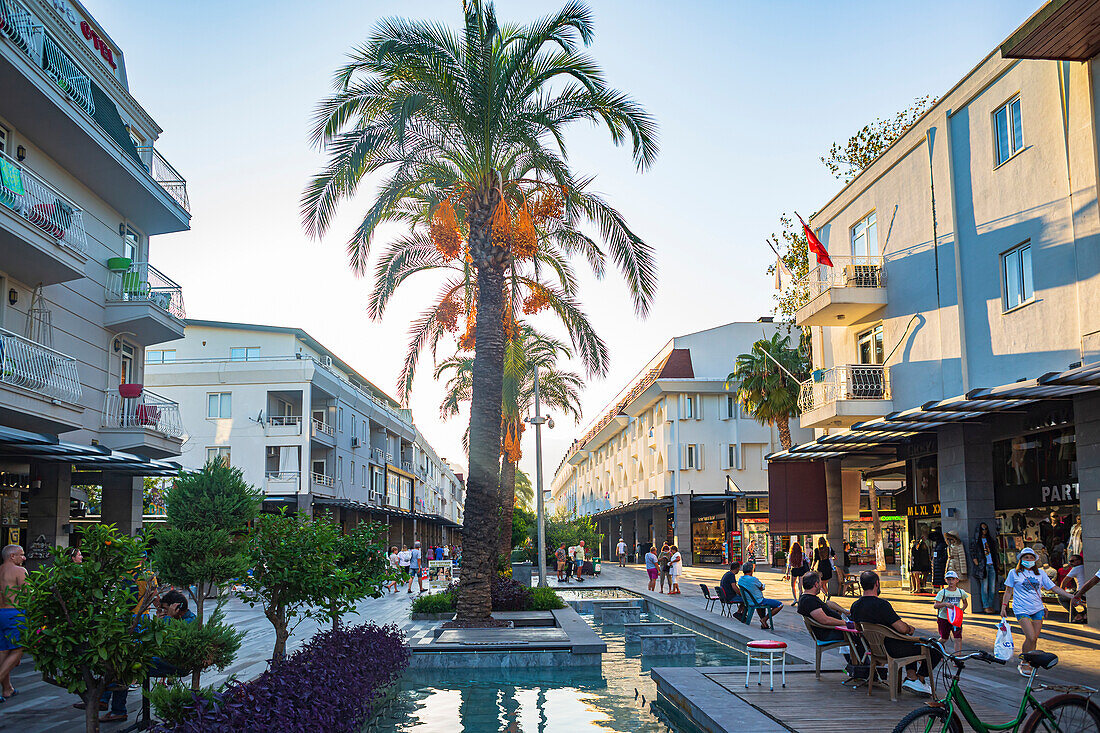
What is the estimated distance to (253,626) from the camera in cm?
2289

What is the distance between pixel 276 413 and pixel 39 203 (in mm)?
30494

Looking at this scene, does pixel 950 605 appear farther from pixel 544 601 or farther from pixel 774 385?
pixel 774 385

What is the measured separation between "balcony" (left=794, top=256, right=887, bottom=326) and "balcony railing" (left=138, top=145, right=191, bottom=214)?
1839 centimetres

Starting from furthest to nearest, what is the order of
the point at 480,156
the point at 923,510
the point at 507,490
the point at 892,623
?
the point at 507,490
the point at 923,510
the point at 480,156
the point at 892,623

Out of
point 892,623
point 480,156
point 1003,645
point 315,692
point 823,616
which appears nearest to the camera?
point 315,692

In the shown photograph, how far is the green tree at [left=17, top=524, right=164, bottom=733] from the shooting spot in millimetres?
6996

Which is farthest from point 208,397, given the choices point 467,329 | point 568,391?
point 467,329

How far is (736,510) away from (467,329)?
3496cm

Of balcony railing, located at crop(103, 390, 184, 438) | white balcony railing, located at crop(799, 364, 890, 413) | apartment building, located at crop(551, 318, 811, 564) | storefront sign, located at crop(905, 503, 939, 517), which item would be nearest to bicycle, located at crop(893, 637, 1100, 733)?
storefront sign, located at crop(905, 503, 939, 517)

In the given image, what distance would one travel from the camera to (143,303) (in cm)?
2459

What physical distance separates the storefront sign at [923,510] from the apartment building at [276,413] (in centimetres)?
2561

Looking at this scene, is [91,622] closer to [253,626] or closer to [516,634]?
[516,634]

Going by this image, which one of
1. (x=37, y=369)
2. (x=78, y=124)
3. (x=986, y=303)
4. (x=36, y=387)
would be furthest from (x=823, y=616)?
(x=78, y=124)

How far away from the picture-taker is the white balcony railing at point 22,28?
18.2 m
